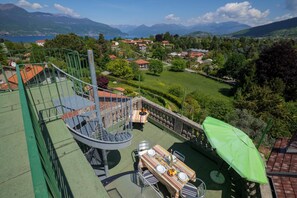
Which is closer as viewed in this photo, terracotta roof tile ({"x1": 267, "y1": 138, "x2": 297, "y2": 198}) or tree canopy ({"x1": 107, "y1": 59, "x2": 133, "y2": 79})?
terracotta roof tile ({"x1": 267, "y1": 138, "x2": 297, "y2": 198})

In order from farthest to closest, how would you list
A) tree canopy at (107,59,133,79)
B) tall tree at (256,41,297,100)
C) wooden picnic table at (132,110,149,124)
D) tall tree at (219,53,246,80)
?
tall tree at (219,53,246,80) < tree canopy at (107,59,133,79) < tall tree at (256,41,297,100) < wooden picnic table at (132,110,149,124)

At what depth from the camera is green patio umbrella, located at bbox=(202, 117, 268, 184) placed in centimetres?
330

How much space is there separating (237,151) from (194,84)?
33.8 meters

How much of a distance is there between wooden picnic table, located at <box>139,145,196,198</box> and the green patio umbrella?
3.60 feet

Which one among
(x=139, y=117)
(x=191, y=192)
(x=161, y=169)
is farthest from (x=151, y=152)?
(x=139, y=117)

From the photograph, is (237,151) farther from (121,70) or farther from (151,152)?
(121,70)

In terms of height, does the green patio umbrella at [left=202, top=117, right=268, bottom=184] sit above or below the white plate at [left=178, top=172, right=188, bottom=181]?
above

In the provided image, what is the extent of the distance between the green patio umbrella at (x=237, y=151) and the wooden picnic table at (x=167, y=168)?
1.10 m

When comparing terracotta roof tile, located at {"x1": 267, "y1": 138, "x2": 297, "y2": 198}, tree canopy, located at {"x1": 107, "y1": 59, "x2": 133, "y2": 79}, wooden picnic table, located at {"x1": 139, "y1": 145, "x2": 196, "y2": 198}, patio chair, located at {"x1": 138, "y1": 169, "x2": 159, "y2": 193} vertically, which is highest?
terracotta roof tile, located at {"x1": 267, "y1": 138, "x2": 297, "y2": 198}

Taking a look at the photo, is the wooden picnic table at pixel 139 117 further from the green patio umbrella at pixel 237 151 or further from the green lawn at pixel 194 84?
the green lawn at pixel 194 84

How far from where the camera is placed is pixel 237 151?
3.75 meters

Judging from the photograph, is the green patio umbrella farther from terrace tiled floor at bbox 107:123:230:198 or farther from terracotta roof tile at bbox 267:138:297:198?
terrace tiled floor at bbox 107:123:230:198

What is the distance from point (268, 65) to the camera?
21875mm

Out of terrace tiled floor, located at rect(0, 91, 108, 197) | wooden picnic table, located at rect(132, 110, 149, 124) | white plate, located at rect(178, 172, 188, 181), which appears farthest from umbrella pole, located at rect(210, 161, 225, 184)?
terrace tiled floor, located at rect(0, 91, 108, 197)
